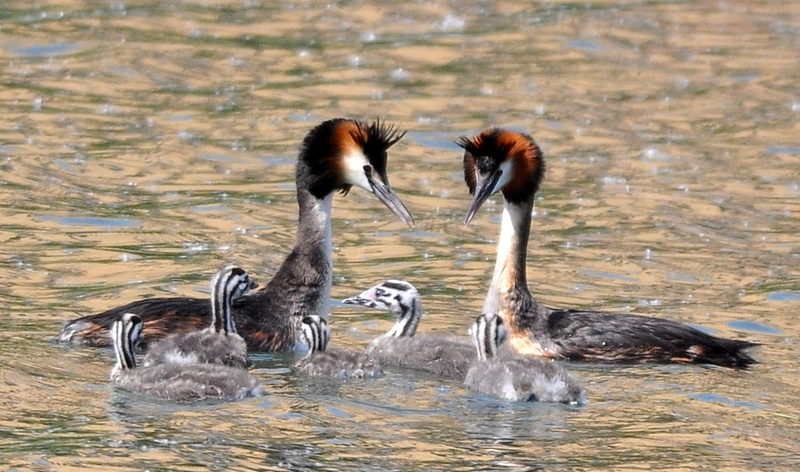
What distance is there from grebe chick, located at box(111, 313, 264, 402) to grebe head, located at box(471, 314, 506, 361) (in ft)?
4.47

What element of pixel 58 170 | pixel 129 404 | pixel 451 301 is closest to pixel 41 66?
pixel 58 170

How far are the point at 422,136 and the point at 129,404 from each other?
8884mm

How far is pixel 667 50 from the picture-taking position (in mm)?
21703

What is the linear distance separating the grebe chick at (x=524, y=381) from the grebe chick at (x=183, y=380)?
4.00 ft

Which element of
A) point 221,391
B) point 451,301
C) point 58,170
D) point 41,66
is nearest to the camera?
point 221,391

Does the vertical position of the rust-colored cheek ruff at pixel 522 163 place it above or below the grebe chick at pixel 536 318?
above

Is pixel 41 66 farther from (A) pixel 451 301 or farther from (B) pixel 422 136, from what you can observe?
(A) pixel 451 301

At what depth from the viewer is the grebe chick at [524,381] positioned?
9633mm

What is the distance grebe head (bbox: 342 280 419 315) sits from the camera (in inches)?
439

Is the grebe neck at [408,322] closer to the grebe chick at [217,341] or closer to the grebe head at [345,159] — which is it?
the grebe head at [345,159]

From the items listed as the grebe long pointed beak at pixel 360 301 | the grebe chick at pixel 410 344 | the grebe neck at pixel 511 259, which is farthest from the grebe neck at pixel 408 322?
the grebe neck at pixel 511 259

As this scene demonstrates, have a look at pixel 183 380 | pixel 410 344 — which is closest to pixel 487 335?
pixel 410 344

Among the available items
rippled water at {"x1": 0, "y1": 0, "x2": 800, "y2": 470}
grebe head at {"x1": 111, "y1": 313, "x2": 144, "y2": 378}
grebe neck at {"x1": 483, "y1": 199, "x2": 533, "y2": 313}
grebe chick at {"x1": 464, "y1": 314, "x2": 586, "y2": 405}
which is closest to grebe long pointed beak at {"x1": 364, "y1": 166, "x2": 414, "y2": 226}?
grebe neck at {"x1": 483, "y1": 199, "x2": 533, "y2": 313}

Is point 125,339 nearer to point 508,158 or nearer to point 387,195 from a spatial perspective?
point 387,195
